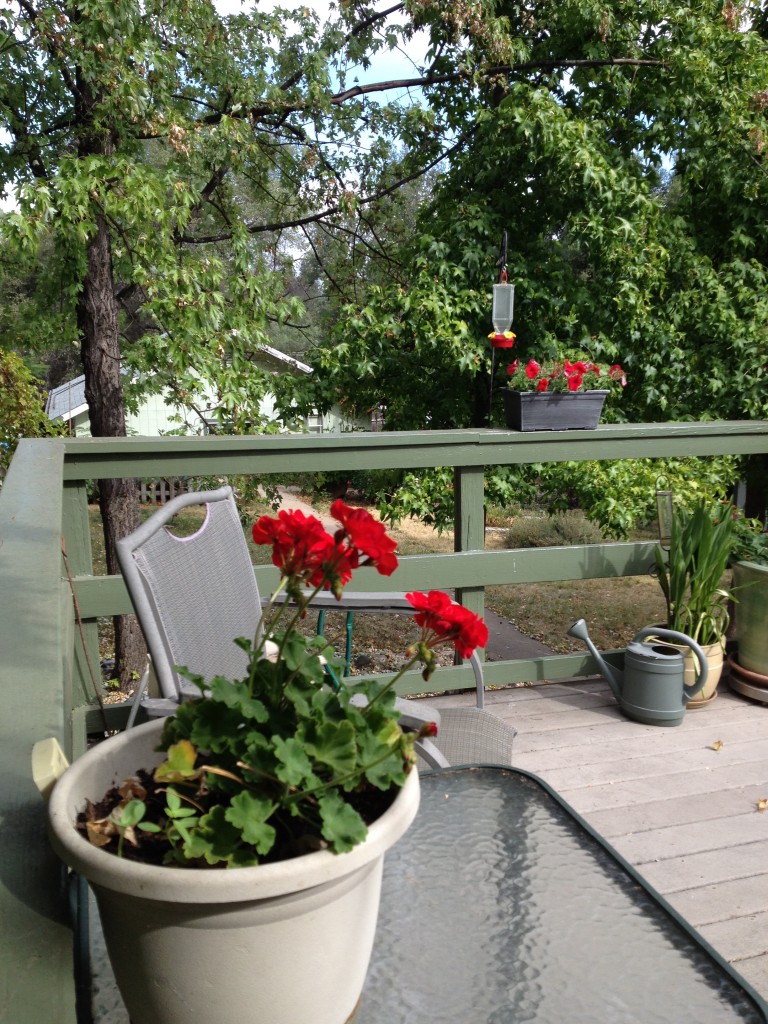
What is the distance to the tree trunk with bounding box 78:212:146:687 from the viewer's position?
18.8ft

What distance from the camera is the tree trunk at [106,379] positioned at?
18.8 ft

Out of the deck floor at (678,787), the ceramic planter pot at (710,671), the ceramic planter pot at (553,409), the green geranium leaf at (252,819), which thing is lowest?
the deck floor at (678,787)

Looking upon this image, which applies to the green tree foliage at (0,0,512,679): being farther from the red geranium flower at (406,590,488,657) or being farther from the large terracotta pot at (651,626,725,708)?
the red geranium flower at (406,590,488,657)

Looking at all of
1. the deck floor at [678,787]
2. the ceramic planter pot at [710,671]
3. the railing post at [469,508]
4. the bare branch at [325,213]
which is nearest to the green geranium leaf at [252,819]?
the deck floor at [678,787]

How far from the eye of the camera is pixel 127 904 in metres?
0.62

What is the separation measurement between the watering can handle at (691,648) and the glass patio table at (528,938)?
1626mm

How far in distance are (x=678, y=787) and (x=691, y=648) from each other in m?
0.57

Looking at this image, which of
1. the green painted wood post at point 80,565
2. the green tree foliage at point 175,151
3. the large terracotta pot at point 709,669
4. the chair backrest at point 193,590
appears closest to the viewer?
the chair backrest at point 193,590

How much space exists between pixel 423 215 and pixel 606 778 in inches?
227

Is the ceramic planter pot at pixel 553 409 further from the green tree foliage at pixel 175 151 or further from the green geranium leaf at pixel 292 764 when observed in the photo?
the green tree foliage at pixel 175 151

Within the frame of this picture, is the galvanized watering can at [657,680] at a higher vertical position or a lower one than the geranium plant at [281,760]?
lower

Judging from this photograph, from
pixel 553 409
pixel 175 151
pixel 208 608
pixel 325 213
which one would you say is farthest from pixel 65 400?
pixel 208 608

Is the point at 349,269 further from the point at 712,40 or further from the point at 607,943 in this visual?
the point at 607,943

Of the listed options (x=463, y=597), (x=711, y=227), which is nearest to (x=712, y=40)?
(x=711, y=227)
